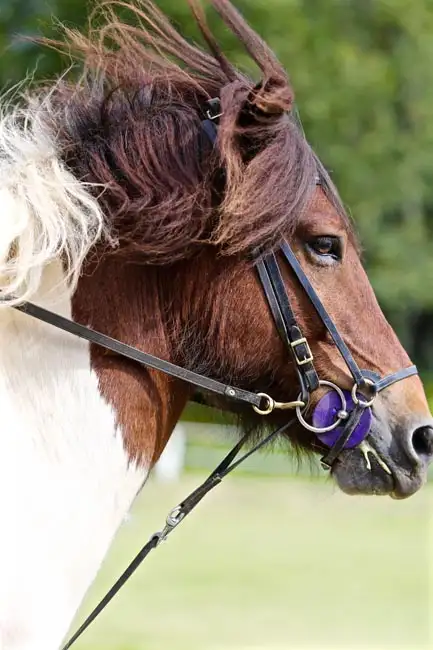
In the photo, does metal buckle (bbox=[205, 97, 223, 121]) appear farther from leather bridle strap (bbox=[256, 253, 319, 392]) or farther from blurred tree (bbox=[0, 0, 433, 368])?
blurred tree (bbox=[0, 0, 433, 368])

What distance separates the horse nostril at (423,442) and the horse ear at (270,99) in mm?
972

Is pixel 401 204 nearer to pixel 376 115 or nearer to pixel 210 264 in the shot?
pixel 376 115

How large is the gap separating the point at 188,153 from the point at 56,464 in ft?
2.99

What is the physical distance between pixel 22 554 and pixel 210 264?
905 millimetres

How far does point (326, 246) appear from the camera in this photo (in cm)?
278

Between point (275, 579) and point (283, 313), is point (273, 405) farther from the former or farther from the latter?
point (275, 579)

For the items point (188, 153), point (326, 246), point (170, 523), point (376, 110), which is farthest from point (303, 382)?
point (376, 110)

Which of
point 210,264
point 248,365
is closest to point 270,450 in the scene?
point 248,365

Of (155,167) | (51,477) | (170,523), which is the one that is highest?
(155,167)

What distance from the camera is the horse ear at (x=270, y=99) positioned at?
8.77 ft

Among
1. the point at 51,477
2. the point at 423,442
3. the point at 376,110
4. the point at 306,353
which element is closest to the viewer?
the point at 51,477

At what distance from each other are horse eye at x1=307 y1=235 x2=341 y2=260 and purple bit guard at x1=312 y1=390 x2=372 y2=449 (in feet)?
1.26

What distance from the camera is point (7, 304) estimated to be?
241 cm

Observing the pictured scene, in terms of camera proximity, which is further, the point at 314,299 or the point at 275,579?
the point at 275,579
